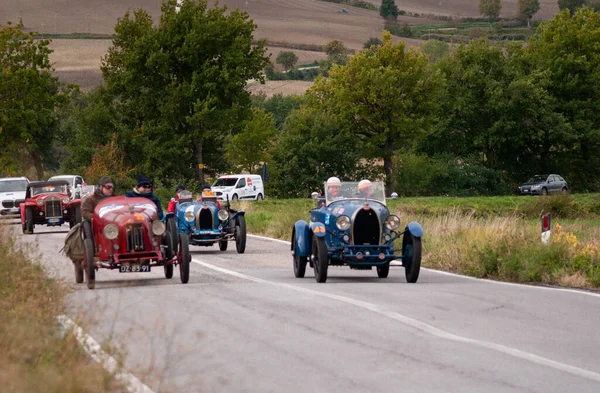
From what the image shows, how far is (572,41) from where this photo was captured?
9494cm

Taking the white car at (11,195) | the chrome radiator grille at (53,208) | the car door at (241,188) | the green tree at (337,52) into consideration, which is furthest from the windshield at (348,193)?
the green tree at (337,52)

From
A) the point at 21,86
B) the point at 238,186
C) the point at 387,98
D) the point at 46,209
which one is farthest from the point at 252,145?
the point at 46,209

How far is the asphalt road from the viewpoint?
9.05 meters

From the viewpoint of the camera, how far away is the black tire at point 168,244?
17609 millimetres

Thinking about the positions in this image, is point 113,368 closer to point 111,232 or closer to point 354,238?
point 111,232

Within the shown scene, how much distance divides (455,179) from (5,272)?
7812cm

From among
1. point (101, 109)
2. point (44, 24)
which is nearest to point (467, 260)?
point (101, 109)

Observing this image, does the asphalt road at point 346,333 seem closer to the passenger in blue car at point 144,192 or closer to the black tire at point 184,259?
the black tire at point 184,259

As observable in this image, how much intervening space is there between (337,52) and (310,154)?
107 m

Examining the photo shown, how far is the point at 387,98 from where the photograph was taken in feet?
286

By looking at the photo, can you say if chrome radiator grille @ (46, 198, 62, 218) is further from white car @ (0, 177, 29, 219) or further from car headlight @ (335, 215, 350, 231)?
→ car headlight @ (335, 215, 350, 231)

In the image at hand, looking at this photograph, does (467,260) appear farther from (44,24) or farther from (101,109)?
(44,24)

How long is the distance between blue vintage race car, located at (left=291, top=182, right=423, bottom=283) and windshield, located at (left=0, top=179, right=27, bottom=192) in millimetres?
31322

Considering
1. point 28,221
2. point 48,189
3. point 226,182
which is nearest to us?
point 28,221
